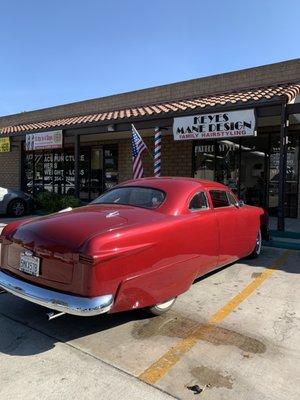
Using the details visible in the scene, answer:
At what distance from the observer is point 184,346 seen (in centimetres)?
413

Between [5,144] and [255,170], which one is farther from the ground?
[5,144]

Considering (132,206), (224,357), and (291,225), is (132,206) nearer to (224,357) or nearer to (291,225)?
(224,357)

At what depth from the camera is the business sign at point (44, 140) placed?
52.3ft

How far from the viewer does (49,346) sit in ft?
13.5

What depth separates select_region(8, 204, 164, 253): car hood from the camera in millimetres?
4094

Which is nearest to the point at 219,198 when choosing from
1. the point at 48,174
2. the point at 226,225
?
the point at 226,225

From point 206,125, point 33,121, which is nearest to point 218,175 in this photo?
→ point 206,125

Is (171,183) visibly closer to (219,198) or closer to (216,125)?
(219,198)

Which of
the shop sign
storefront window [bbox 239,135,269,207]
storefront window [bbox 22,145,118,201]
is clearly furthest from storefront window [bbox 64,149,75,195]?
storefront window [bbox 239,135,269,207]

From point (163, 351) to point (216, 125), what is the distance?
8.13 meters

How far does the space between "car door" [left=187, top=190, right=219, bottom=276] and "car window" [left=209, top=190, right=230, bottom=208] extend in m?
0.24

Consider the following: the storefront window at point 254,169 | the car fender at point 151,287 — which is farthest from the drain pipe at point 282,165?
the car fender at point 151,287

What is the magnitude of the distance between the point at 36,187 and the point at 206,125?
12.7 m

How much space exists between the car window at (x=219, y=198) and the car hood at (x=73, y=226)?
1.36 metres
